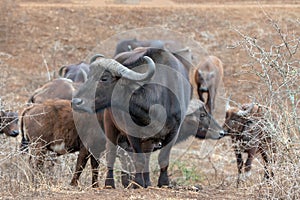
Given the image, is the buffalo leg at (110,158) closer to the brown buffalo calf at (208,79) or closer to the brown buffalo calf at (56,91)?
the brown buffalo calf at (56,91)

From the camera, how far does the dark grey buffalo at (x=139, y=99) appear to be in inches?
348

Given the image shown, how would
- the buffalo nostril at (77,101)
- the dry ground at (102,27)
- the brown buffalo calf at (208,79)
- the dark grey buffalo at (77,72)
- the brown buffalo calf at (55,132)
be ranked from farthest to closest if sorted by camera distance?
the dry ground at (102,27), the brown buffalo calf at (208,79), the dark grey buffalo at (77,72), the brown buffalo calf at (55,132), the buffalo nostril at (77,101)

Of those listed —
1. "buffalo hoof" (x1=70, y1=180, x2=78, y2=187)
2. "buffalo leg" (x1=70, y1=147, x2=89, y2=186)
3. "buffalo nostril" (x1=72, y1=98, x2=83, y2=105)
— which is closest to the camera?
"buffalo nostril" (x1=72, y1=98, x2=83, y2=105)

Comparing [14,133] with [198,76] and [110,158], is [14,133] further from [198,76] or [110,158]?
[198,76]

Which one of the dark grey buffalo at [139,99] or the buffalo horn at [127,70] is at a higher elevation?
the buffalo horn at [127,70]

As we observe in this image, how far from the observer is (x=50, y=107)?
10625mm

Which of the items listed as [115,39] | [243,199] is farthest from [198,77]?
[243,199]

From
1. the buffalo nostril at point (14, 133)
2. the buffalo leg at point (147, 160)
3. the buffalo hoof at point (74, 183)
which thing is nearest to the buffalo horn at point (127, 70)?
the buffalo leg at point (147, 160)

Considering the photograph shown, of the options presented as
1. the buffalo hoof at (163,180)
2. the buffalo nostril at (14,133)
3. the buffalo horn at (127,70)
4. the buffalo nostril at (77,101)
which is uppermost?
the buffalo horn at (127,70)

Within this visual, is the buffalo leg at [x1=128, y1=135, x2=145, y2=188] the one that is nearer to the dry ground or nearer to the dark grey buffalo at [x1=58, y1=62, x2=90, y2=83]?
the dark grey buffalo at [x1=58, y1=62, x2=90, y2=83]

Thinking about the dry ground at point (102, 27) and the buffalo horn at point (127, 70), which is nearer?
the buffalo horn at point (127, 70)

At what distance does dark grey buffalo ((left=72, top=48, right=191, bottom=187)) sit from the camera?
884 cm

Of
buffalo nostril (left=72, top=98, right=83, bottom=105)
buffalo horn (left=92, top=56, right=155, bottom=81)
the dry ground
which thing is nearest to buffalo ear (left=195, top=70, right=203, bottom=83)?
the dry ground

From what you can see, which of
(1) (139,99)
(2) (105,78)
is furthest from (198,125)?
(2) (105,78)
